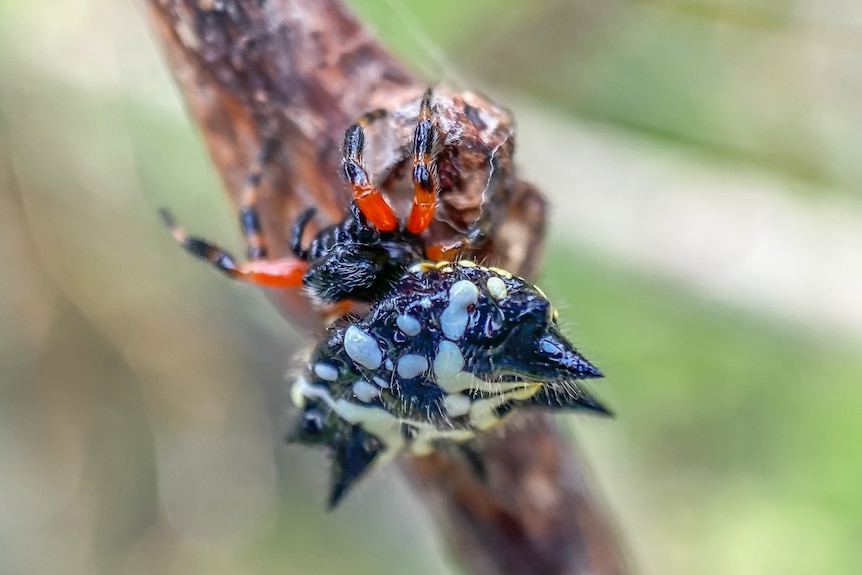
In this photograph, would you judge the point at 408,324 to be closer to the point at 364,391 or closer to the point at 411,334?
the point at 411,334

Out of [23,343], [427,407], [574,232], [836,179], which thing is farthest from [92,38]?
[836,179]

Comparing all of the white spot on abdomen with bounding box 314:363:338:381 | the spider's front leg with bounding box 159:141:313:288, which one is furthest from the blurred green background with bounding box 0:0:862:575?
the white spot on abdomen with bounding box 314:363:338:381

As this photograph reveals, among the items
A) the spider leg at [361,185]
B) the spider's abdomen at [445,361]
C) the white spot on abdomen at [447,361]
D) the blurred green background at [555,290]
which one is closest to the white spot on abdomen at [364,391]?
the spider's abdomen at [445,361]

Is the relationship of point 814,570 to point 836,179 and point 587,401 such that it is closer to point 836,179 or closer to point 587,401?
point 836,179

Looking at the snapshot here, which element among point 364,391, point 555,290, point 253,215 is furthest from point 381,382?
point 555,290

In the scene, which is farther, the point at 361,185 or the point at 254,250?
the point at 254,250
